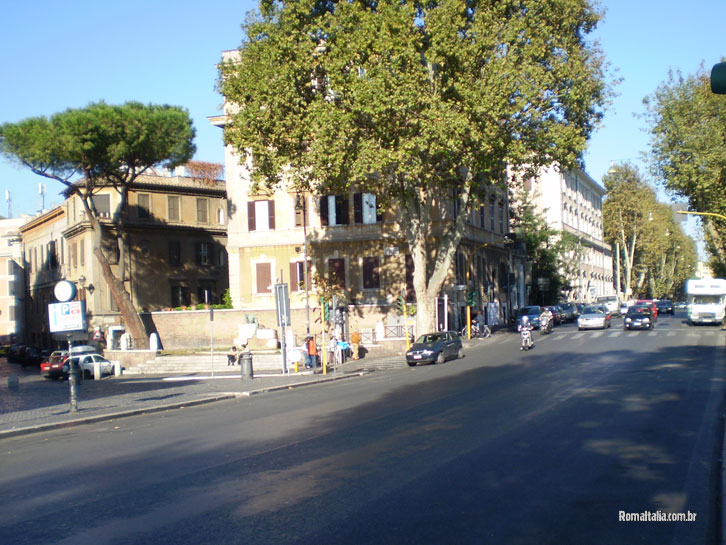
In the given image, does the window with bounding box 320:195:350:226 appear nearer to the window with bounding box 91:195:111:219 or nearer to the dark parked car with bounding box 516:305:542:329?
the dark parked car with bounding box 516:305:542:329

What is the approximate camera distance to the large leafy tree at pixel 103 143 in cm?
4578

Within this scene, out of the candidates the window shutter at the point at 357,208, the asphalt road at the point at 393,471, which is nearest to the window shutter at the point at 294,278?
the window shutter at the point at 357,208

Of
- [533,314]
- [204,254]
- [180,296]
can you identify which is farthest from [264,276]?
[533,314]

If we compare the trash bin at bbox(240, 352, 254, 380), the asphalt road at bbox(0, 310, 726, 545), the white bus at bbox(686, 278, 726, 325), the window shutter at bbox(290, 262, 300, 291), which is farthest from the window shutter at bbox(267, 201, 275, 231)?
the asphalt road at bbox(0, 310, 726, 545)

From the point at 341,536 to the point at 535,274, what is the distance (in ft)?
218

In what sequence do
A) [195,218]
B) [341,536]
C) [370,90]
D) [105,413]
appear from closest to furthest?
[341,536], [105,413], [370,90], [195,218]

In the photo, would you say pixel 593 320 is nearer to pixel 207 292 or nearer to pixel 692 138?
pixel 692 138

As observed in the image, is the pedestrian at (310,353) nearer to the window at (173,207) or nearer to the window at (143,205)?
the window at (143,205)

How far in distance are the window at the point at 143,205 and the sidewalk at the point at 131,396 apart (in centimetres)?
2645

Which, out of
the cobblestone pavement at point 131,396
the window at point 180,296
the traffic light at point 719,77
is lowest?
the cobblestone pavement at point 131,396

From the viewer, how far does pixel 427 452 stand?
11.2m

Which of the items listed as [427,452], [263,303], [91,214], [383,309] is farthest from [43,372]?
Answer: [427,452]

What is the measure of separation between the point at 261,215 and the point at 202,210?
Answer: 1633 centimetres

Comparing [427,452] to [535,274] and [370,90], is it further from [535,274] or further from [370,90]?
[535,274]
